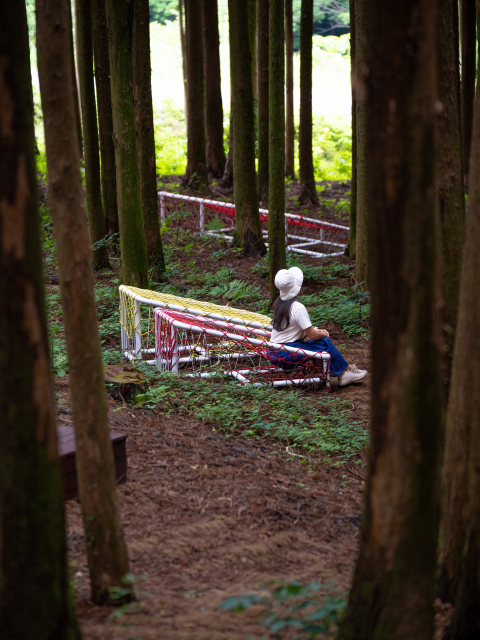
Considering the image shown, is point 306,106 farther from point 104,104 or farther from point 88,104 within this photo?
point 88,104

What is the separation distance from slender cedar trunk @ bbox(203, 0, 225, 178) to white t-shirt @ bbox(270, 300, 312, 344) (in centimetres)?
1234

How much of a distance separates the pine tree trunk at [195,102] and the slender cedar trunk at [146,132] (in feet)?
20.3

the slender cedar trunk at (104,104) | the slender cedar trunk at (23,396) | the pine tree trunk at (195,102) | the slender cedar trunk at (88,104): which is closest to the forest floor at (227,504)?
the slender cedar trunk at (23,396)

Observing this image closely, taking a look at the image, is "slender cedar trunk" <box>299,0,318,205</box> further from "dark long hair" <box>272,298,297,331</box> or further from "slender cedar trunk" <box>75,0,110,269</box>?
"dark long hair" <box>272,298,297,331</box>

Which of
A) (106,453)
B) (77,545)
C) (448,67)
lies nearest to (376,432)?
(106,453)

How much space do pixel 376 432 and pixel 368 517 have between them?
0.34 meters

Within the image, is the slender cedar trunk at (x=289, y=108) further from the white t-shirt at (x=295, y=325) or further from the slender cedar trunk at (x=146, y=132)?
the white t-shirt at (x=295, y=325)

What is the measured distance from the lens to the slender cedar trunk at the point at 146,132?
34.8 feet

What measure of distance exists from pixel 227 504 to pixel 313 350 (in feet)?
10.8

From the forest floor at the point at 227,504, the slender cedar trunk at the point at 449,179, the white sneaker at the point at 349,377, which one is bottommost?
the white sneaker at the point at 349,377

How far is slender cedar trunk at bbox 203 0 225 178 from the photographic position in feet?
55.5

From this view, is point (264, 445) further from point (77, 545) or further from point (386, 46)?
point (386, 46)


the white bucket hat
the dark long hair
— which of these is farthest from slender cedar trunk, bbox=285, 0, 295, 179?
the dark long hair

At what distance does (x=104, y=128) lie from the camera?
1236 centimetres
